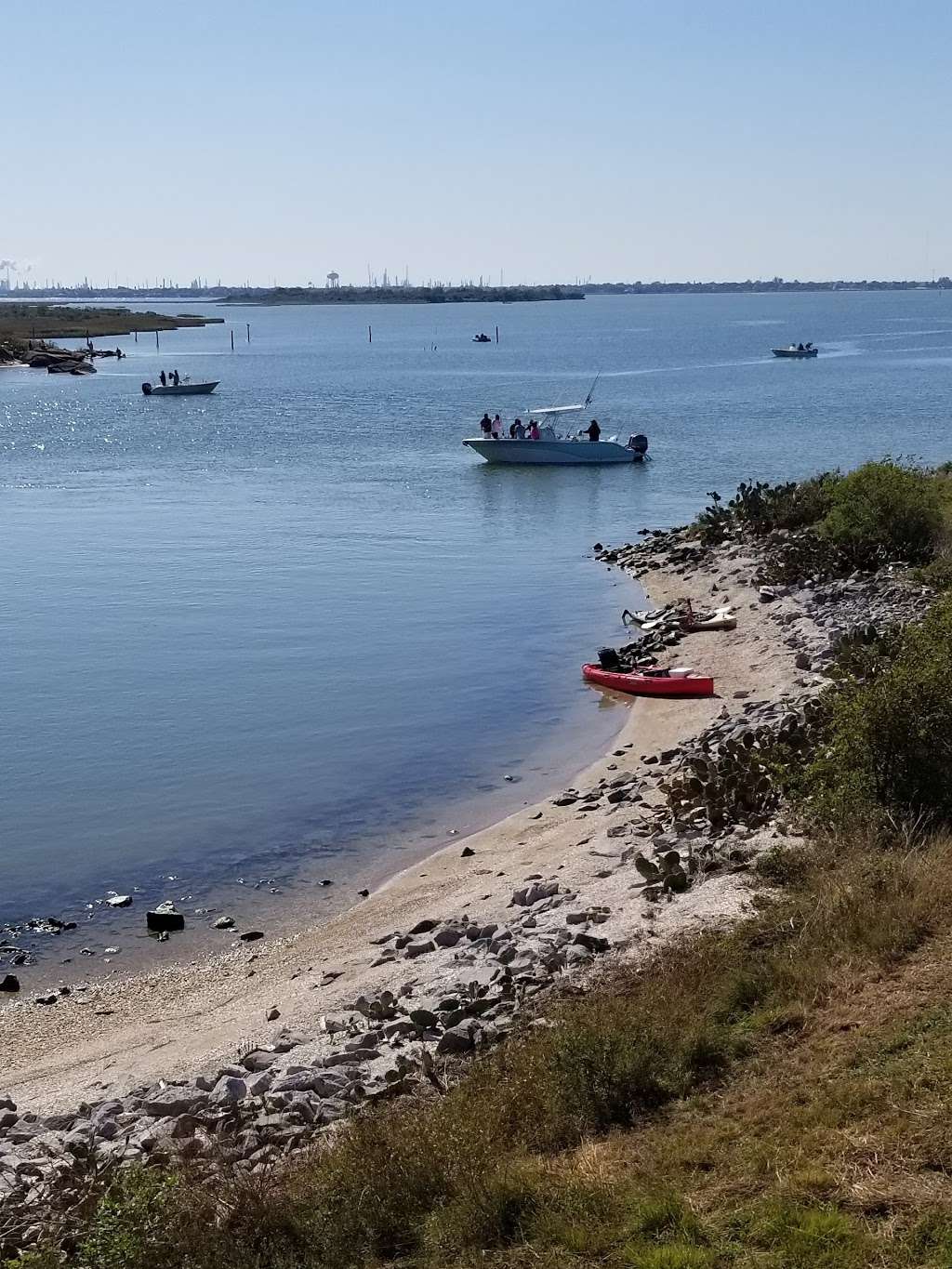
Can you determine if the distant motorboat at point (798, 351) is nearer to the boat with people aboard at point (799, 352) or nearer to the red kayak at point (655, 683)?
the boat with people aboard at point (799, 352)

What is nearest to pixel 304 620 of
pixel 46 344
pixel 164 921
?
pixel 164 921

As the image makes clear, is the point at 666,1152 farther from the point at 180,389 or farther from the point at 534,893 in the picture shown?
the point at 180,389

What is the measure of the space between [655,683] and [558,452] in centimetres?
3150

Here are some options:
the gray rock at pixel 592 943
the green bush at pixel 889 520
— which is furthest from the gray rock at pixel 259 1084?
the green bush at pixel 889 520

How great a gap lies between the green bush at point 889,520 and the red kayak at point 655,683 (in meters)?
5.89

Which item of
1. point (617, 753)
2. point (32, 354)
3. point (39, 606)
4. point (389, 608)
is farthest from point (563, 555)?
point (32, 354)

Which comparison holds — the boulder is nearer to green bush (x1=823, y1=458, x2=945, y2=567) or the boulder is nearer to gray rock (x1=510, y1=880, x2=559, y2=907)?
gray rock (x1=510, y1=880, x2=559, y2=907)

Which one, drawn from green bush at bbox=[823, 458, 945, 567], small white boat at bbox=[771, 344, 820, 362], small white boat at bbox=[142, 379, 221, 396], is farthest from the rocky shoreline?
small white boat at bbox=[771, 344, 820, 362]

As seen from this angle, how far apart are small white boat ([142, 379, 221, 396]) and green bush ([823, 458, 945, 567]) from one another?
2744 inches

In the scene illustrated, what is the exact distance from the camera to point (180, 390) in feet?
301

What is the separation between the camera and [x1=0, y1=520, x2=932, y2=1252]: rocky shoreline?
932 cm

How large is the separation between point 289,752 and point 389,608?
35.7ft

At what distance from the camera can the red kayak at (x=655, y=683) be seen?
2295 centimetres

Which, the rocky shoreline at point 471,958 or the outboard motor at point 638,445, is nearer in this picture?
the rocky shoreline at point 471,958
